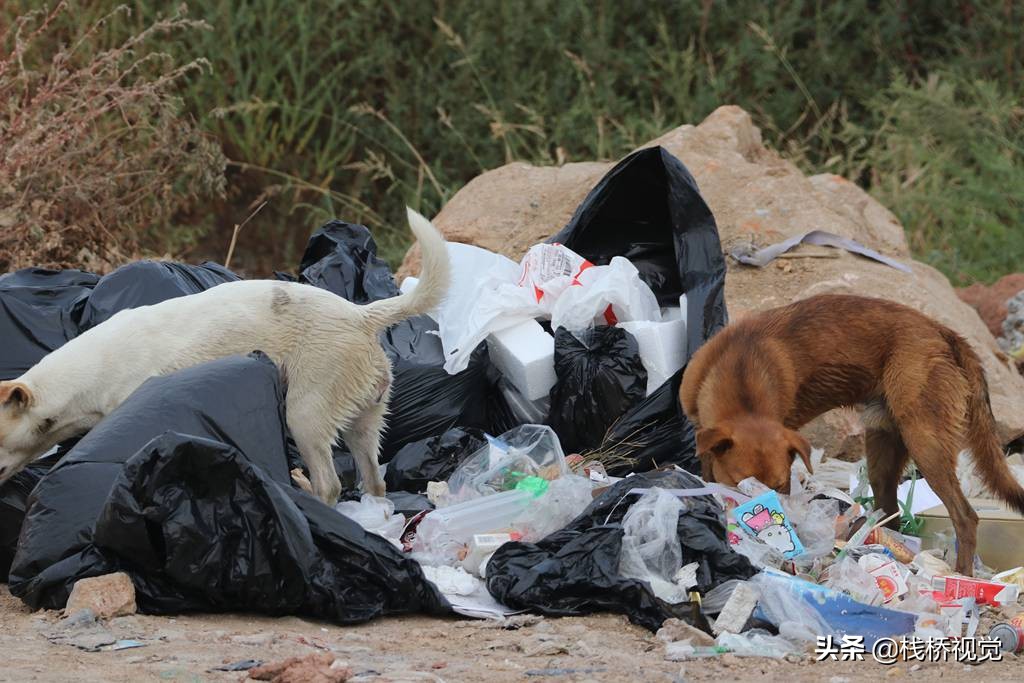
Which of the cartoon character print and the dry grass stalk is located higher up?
the dry grass stalk

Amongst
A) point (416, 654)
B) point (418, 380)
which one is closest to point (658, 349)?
point (418, 380)

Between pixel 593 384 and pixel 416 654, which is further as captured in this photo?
pixel 593 384

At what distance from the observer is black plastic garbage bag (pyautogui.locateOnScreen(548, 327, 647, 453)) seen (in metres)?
4.92

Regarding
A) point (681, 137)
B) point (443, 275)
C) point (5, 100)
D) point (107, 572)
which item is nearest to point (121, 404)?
point (107, 572)

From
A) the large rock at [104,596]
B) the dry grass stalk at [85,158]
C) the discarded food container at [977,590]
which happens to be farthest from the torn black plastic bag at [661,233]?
the large rock at [104,596]

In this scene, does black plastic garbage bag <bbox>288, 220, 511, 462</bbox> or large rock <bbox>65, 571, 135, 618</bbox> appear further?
black plastic garbage bag <bbox>288, 220, 511, 462</bbox>

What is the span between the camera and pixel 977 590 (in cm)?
384

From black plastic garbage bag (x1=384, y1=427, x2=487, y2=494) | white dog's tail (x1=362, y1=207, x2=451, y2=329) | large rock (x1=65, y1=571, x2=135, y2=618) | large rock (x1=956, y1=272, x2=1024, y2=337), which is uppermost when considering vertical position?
white dog's tail (x1=362, y1=207, x2=451, y2=329)

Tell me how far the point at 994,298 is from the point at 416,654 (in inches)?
197

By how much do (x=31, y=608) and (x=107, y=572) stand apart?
0.29 m

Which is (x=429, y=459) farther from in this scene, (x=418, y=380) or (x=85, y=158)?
(x=85, y=158)

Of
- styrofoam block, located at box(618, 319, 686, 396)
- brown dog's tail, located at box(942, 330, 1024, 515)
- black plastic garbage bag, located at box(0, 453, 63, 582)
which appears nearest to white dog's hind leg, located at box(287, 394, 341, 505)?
black plastic garbage bag, located at box(0, 453, 63, 582)

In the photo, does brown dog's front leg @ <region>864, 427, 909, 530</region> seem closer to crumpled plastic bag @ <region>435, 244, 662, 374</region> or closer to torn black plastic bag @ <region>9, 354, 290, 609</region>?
crumpled plastic bag @ <region>435, 244, 662, 374</region>

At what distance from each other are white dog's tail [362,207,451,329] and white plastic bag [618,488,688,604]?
1023 millimetres
